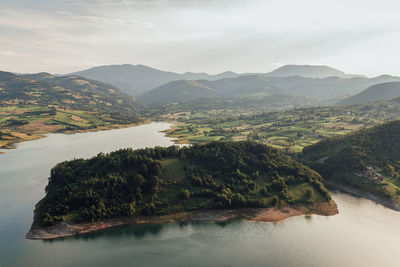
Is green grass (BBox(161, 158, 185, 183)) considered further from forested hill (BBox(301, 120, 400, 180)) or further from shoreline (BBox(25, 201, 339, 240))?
forested hill (BBox(301, 120, 400, 180))

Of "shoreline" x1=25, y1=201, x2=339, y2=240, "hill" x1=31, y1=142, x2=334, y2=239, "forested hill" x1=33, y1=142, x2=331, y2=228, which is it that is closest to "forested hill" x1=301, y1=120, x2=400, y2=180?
"hill" x1=31, y1=142, x2=334, y2=239

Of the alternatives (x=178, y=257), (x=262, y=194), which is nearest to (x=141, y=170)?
(x=178, y=257)

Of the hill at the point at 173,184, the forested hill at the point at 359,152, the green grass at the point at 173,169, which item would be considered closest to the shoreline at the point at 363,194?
the forested hill at the point at 359,152

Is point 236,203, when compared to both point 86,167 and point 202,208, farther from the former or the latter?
point 86,167

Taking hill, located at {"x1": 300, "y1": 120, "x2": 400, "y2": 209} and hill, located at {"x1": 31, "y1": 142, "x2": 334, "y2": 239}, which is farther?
hill, located at {"x1": 300, "y1": 120, "x2": 400, "y2": 209}

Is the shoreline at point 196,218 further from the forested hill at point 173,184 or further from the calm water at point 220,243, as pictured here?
the calm water at point 220,243

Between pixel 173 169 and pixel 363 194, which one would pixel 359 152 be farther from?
pixel 173 169
